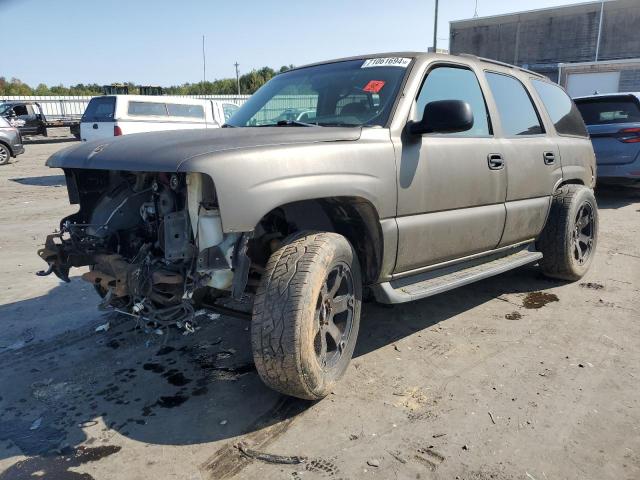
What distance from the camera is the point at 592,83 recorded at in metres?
27.4

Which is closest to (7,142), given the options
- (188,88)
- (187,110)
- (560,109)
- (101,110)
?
(101,110)

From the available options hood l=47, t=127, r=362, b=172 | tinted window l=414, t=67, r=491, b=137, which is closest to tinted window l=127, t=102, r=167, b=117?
hood l=47, t=127, r=362, b=172

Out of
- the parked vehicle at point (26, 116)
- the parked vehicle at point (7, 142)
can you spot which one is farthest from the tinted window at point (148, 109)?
the parked vehicle at point (26, 116)

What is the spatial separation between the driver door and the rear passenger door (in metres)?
0.16

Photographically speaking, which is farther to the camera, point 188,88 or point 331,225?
point 188,88

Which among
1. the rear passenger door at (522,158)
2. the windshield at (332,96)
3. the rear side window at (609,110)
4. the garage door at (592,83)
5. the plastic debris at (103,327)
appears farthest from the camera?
the garage door at (592,83)

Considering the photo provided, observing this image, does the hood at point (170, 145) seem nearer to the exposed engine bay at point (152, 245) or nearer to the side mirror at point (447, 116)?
the exposed engine bay at point (152, 245)

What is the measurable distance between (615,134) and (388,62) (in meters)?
6.65

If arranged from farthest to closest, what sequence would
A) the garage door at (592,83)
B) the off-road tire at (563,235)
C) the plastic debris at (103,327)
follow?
the garage door at (592,83) → the off-road tire at (563,235) → the plastic debris at (103,327)

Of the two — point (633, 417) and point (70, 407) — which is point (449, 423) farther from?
point (70, 407)

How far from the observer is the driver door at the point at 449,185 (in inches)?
128

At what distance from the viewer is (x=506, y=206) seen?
158 inches

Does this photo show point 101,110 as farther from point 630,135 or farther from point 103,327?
point 630,135

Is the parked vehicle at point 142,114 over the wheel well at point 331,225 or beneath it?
over
